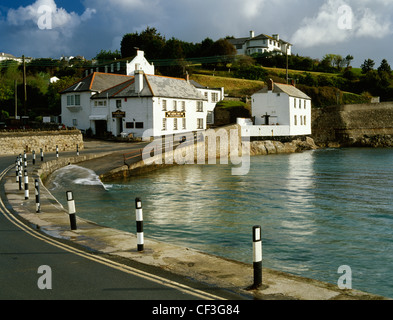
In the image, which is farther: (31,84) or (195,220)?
(31,84)

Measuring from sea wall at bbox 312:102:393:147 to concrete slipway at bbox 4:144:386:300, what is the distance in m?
65.4

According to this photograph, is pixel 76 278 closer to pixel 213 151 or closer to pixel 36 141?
pixel 36 141

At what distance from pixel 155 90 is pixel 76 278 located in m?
46.8

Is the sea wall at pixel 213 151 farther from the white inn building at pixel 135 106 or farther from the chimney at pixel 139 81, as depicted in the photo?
the chimney at pixel 139 81

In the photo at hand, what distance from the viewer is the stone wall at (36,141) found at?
1495 inches

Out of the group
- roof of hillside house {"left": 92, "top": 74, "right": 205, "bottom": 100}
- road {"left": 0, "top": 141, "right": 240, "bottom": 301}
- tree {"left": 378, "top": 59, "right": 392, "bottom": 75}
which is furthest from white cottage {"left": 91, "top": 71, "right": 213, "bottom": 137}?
tree {"left": 378, "top": 59, "right": 392, "bottom": 75}

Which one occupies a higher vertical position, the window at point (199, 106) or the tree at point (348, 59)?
the tree at point (348, 59)

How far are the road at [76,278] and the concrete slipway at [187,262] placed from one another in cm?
43

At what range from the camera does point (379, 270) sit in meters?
11.5

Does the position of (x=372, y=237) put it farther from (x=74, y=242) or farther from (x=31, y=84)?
(x=31, y=84)

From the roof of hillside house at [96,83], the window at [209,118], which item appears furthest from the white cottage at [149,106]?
the window at [209,118]

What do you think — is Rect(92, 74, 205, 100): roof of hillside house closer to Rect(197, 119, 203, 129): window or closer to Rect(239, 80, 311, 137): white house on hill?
Rect(197, 119, 203, 129): window
